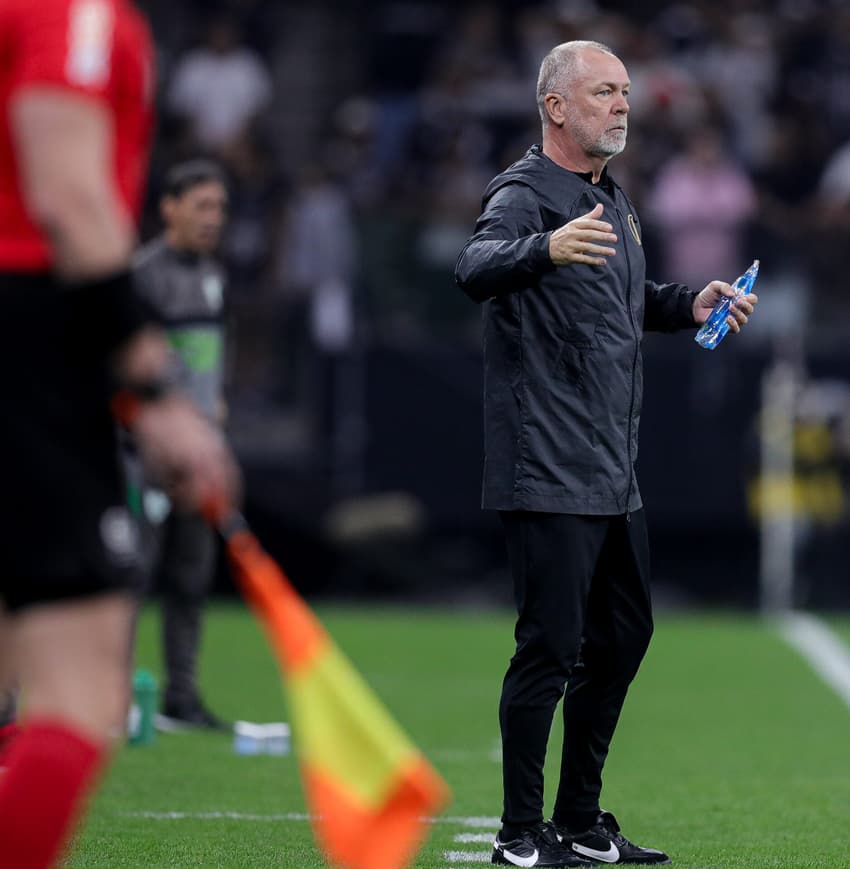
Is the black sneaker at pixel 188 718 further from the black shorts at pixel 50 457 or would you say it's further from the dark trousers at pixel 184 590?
the black shorts at pixel 50 457

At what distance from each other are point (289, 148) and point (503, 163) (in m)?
3.46

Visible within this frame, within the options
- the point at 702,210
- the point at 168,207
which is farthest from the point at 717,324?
the point at 702,210

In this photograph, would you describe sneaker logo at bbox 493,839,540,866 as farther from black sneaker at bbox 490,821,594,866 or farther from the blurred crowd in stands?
the blurred crowd in stands

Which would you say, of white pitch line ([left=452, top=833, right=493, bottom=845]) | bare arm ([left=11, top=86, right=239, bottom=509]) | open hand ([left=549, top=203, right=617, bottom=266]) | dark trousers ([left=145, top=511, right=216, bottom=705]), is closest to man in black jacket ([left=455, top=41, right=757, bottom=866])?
open hand ([left=549, top=203, right=617, bottom=266])

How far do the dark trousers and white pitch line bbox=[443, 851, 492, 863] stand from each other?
328 centimetres

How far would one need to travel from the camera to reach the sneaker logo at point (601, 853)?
5.38 m

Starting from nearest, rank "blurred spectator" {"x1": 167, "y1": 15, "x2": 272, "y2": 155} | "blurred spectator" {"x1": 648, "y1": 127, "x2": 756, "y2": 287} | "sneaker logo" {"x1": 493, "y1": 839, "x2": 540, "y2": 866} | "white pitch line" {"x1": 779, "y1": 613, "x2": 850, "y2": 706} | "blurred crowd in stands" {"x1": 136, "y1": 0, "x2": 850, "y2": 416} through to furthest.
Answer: "sneaker logo" {"x1": 493, "y1": 839, "x2": 540, "y2": 866}, "white pitch line" {"x1": 779, "y1": 613, "x2": 850, "y2": 706}, "blurred spectator" {"x1": 648, "y1": 127, "x2": 756, "y2": 287}, "blurred crowd in stands" {"x1": 136, "y1": 0, "x2": 850, "y2": 416}, "blurred spectator" {"x1": 167, "y1": 15, "x2": 272, "y2": 155}

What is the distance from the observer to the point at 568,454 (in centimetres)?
526

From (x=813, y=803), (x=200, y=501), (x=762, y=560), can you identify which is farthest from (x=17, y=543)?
(x=762, y=560)

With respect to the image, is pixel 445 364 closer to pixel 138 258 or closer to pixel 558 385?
pixel 138 258

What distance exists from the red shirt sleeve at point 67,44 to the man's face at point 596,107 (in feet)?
7.06

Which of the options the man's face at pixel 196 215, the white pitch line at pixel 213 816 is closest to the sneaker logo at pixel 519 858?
the white pitch line at pixel 213 816

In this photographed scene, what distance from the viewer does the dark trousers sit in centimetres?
859

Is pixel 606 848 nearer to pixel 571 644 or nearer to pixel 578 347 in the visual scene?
pixel 571 644
